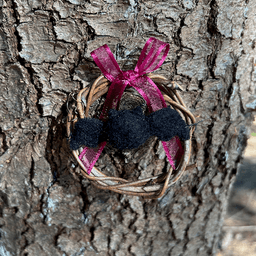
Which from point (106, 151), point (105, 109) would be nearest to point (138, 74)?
point (105, 109)

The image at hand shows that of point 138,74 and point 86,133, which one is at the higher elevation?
point 138,74

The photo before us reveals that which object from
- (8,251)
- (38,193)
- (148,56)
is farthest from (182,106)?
(8,251)

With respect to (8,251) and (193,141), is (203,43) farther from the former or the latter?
(8,251)

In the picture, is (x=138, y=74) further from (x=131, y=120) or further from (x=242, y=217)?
(x=242, y=217)

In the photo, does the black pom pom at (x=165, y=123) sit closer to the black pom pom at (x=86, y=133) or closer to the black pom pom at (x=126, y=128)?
the black pom pom at (x=126, y=128)

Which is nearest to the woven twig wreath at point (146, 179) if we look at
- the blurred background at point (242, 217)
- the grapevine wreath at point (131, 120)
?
the grapevine wreath at point (131, 120)
